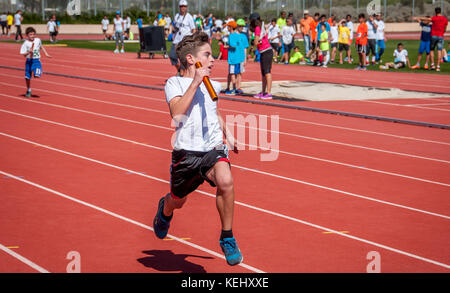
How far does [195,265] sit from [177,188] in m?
0.64

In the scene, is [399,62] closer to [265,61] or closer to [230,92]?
[230,92]

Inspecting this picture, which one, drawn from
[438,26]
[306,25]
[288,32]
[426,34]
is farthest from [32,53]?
[306,25]

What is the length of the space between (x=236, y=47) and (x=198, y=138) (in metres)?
12.4

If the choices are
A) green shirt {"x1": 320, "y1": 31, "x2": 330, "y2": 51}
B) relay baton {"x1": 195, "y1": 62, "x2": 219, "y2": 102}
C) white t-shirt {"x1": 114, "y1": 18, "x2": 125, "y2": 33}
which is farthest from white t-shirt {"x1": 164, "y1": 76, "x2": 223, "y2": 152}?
white t-shirt {"x1": 114, "y1": 18, "x2": 125, "y2": 33}

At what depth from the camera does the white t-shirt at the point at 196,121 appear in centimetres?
548

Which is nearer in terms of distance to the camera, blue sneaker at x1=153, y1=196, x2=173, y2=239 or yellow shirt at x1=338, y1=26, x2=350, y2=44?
blue sneaker at x1=153, y1=196, x2=173, y2=239

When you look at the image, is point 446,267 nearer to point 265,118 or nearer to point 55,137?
point 55,137

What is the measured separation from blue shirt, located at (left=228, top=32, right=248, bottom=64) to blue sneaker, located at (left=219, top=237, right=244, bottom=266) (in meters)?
12.8

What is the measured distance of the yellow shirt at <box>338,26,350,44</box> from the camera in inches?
1059

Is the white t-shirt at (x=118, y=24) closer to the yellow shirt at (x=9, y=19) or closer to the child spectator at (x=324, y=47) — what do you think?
the child spectator at (x=324, y=47)

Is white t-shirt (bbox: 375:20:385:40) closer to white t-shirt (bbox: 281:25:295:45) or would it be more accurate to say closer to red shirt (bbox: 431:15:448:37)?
red shirt (bbox: 431:15:448:37)

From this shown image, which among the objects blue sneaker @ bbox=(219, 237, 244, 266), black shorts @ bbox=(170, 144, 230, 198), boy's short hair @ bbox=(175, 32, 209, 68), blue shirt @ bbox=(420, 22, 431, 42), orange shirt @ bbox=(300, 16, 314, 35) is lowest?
blue sneaker @ bbox=(219, 237, 244, 266)

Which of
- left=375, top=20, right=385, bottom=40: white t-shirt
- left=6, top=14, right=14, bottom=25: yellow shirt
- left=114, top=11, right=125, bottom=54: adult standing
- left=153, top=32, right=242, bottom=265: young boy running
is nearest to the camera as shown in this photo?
left=153, top=32, right=242, bottom=265: young boy running

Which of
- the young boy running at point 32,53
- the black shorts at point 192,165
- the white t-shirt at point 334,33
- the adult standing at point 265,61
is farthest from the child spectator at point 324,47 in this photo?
the black shorts at point 192,165
